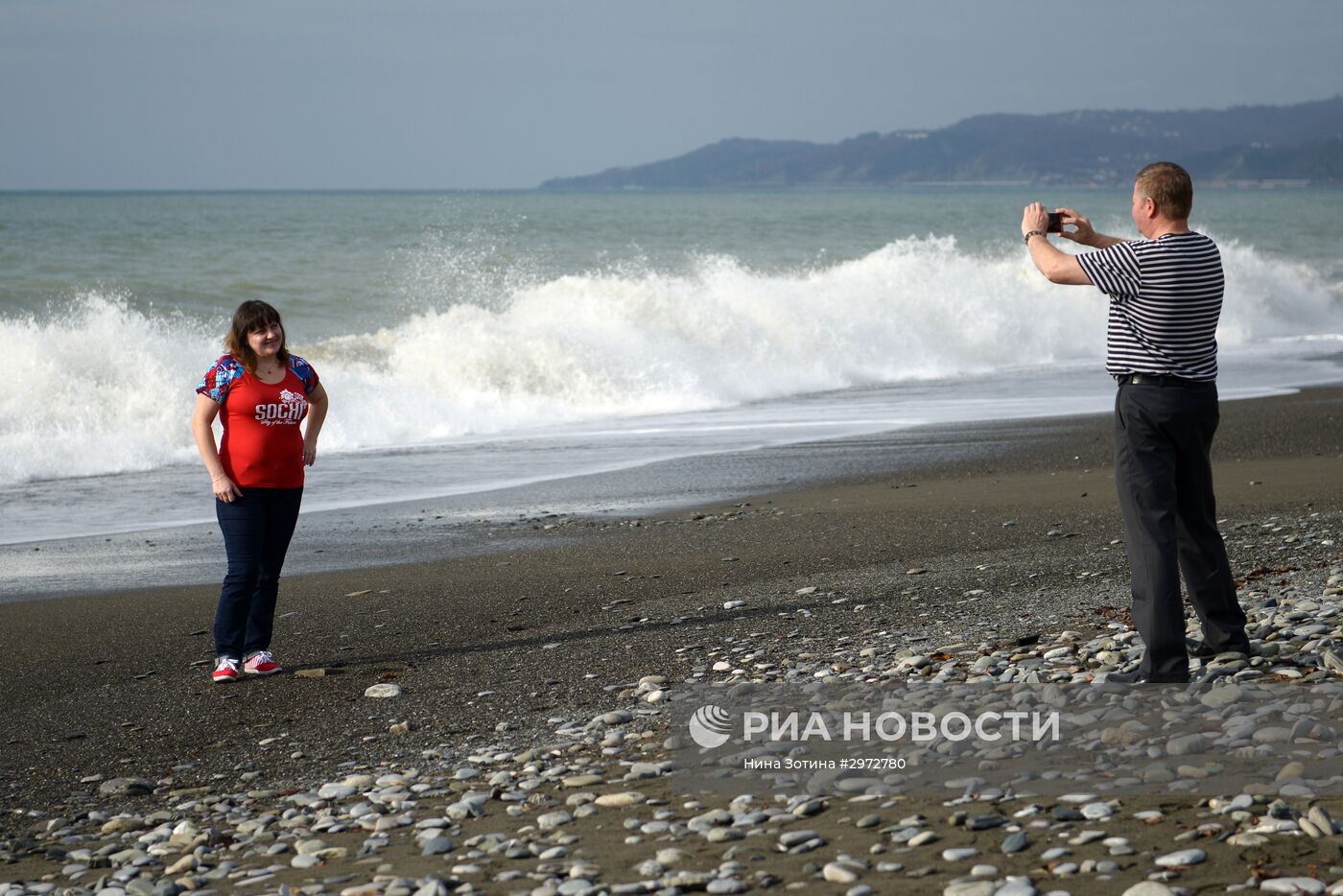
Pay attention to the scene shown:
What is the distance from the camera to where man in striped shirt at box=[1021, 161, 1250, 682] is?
4.70m

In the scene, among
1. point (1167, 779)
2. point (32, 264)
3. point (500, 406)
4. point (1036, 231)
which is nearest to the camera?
point (1167, 779)

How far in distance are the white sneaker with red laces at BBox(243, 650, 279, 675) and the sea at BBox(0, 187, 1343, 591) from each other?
435cm

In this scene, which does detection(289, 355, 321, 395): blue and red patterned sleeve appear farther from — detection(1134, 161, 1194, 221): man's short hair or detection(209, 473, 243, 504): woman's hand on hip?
detection(1134, 161, 1194, 221): man's short hair

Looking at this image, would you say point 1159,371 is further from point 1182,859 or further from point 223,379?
point 223,379

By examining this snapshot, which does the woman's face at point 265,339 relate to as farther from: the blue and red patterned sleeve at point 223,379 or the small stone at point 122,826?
the small stone at point 122,826

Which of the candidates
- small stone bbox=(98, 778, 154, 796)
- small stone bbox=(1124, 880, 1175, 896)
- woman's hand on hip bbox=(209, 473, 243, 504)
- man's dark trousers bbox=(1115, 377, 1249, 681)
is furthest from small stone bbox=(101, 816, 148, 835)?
man's dark trousers bbox=(1115, 377, 1249, 681)

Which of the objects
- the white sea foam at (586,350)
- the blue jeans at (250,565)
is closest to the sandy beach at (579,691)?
the blue jeans at (250,565)

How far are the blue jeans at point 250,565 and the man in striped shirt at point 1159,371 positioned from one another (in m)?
3.63

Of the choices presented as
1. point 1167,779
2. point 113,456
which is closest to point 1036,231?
point 1167,779

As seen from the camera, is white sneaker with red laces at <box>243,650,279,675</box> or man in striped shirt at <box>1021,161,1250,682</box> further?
white sneaker with red laces at <box>243,650,279,675</box>

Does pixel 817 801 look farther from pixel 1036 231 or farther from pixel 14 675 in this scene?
pixel 14 675

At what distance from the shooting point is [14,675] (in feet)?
20.9

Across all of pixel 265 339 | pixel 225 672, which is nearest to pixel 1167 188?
pixel 265 339

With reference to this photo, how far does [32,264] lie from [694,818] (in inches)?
1201
